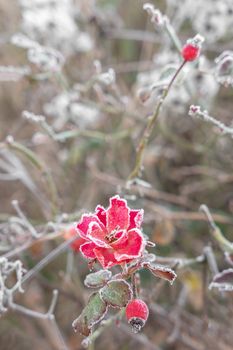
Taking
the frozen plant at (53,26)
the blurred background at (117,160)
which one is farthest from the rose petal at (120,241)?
the frozen plant at (53,26)

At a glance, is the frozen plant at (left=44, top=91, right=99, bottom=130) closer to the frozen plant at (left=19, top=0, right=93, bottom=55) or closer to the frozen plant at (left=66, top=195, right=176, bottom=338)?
the frozen plant at (left=19, top=0, right=93, bottom=55)

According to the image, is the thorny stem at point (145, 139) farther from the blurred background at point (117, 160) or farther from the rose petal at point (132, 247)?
the rose petal at point (132, 247)

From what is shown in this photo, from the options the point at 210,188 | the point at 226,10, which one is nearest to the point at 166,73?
the point at 226,10

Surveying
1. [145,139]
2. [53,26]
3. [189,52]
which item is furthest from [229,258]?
[53,26]

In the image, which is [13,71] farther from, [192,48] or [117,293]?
[117,293]

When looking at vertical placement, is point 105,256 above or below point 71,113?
below

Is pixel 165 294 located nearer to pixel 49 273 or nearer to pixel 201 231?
pixel 201 231

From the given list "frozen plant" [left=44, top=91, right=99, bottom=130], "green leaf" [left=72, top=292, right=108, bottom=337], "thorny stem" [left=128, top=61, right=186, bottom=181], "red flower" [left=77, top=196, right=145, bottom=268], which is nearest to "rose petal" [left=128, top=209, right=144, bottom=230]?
"red flower" [left=77, top=196, right=145, bottom=268]
